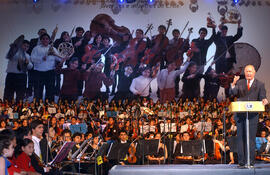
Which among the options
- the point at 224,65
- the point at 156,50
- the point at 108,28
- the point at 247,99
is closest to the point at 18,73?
the point at 108,28

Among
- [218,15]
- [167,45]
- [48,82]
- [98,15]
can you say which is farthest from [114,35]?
[218,15]

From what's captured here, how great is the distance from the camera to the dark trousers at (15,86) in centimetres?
1973

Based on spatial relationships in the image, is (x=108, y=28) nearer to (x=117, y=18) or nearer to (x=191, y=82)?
(x=117, y=18)

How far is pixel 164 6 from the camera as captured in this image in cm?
2028

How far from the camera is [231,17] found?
20.0 metres

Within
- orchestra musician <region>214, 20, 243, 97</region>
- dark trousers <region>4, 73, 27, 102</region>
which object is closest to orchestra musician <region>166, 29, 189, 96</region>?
orchestra musician <region>214, 20, 243, 97</region>

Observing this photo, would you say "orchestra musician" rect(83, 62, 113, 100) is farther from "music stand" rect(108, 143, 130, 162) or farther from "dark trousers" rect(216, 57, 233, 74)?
"music stand" rect(108, 143, 130, 162)

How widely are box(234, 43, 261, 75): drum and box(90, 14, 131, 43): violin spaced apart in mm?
5827

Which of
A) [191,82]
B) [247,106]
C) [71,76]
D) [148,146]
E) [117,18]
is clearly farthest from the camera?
[117,18]

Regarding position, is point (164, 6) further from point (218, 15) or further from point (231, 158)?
point (231, 158)

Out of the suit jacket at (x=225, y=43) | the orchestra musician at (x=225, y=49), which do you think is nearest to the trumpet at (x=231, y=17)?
the orchestra musician at (x=225, y=49)

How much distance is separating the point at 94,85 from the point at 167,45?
4341 millimetres

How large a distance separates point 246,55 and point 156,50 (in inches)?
184

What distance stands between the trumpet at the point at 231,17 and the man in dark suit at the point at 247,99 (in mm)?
15193
